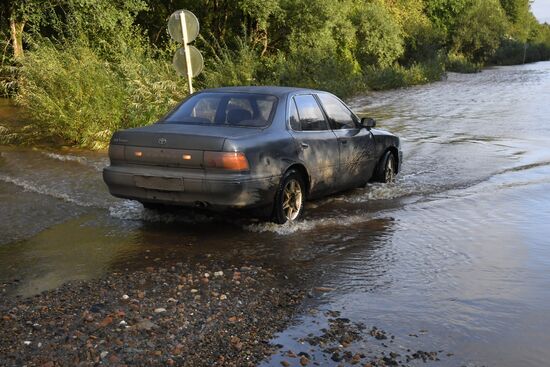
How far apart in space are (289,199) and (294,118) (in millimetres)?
971

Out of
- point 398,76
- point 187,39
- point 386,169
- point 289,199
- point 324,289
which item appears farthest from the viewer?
point 398,76

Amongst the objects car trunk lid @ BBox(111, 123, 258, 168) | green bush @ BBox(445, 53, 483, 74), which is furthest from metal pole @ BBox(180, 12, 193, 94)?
green bush @ BBox(445, 53, 483, 74)

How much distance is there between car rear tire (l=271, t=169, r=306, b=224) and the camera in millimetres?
7145

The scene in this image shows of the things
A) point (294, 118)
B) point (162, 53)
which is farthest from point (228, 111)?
point (162, 53)

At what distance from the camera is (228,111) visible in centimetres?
745

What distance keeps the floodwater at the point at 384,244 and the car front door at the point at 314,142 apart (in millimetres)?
451

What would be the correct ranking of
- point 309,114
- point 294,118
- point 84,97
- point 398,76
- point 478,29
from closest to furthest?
1. point 294,118
2. point 309,114
3. point 84,97
4. point 398,76
5. point 478,29

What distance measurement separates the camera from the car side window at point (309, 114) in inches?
309

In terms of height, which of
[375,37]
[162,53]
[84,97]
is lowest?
[84,97]

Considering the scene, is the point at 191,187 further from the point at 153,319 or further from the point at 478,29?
the point at 478,29

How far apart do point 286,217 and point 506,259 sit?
7.73 feet

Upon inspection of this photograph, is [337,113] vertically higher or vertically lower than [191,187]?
higher

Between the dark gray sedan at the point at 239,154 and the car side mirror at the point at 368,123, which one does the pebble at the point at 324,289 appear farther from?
the car side mirror at the point at 368,123

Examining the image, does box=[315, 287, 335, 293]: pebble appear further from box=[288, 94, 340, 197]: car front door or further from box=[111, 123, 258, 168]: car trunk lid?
box=[288, 94, 340, 197]: car front door
